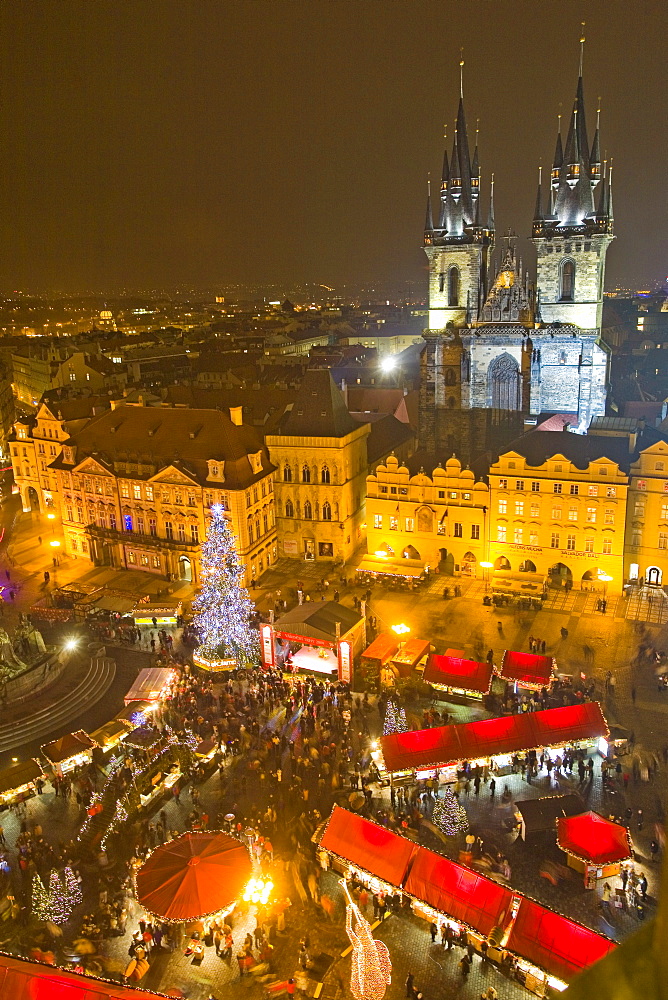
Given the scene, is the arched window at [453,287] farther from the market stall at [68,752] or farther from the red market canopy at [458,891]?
the red market canopy at [458,891]

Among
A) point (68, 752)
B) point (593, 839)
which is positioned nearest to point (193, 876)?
point (68, 752)

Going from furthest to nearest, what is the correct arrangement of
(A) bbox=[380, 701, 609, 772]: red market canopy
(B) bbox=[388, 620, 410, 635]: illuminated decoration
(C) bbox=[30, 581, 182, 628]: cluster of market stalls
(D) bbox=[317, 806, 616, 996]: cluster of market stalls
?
(C) bbox=[30, 581, 182, 628]: cluster of market stalls
(B) bbox=[388, 620, 410, 635]: illuminated decoration
(A) bbox=[380, 701, 609, 772]: red market canopy
(D) bbox=[317, 806, 616, 996]: cluster of market stalls

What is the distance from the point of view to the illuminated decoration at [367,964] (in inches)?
834

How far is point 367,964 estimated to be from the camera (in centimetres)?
2164

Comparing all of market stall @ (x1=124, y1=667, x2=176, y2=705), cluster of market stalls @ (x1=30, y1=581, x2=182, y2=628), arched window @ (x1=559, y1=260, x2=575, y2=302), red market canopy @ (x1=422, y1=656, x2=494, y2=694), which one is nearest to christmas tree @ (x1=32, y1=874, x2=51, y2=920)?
market stall @ (x1=124, y1=667, x2=176, y2=705)

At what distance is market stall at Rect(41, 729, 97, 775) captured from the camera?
3164 cm

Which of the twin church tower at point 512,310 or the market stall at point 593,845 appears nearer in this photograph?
the market stall at point 593,845

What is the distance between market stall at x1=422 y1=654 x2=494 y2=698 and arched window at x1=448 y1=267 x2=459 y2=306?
39.1m

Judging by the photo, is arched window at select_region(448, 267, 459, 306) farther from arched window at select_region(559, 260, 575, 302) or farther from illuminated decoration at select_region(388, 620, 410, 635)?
illuminated decoration at select_region(388, 620, 410, 635)

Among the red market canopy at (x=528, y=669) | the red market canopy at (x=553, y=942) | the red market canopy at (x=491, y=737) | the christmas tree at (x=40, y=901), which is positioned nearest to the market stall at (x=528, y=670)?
the red market canopy at (x=528, y=669)

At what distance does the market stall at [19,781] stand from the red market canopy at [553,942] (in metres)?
19.6

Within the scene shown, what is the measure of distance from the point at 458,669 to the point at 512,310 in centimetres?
3611

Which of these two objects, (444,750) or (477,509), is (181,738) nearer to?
(444,750)

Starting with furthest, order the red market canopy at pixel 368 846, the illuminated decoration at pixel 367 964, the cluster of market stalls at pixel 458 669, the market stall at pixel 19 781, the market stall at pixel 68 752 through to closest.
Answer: the cluster of market stalls at pixel 458 669 < the market stall at pixel 68 752 < the market stall at pixel 19 781 < the red market canopy at pixel 368 846 < the illuminated decoration at pixel 367 964
